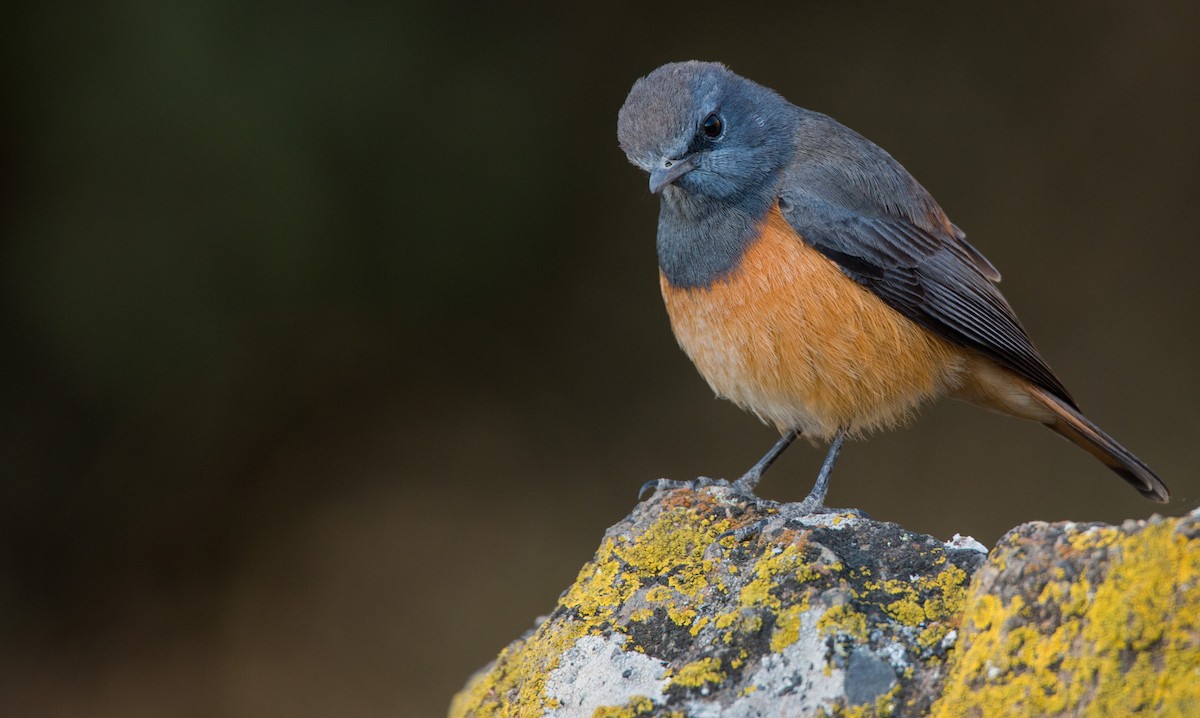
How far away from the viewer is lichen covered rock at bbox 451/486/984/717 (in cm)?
240

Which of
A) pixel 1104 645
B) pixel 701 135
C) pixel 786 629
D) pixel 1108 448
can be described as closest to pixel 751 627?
pixel 786 629

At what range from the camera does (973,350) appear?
13.9 feet

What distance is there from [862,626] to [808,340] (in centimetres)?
150

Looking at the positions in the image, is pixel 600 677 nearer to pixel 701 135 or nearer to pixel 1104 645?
pixel 1104 645

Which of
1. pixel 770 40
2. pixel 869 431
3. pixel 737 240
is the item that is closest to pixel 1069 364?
pixel 770 40

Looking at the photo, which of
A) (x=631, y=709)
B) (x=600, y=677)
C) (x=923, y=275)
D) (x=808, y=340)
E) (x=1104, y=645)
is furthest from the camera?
(x=923, y=275)

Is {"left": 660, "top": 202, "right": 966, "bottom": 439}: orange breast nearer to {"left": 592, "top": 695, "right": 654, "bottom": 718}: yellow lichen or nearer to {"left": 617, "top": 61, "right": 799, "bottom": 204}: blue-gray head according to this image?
{"left": 617, "top": 61, "right": 799, "bottom": 204}: blue-gray head

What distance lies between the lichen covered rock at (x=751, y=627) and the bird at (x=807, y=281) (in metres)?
0.70

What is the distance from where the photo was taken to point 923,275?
13.6 feet

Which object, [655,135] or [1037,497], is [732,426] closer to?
[1037,497]

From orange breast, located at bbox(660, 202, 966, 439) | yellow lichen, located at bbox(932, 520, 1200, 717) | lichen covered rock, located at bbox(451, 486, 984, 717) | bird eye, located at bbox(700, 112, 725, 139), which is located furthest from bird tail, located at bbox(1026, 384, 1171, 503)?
yellow lichen, located at bbox(932, 520, 1200, 717)

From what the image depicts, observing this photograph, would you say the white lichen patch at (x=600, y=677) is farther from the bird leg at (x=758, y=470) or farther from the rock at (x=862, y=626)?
the bird leg at (x=758, y=470)

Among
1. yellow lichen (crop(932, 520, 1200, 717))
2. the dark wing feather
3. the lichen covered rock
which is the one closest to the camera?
yellow lichen (crop(932, 520, 1200, 717))

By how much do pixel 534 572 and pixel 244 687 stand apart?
5.88ft
